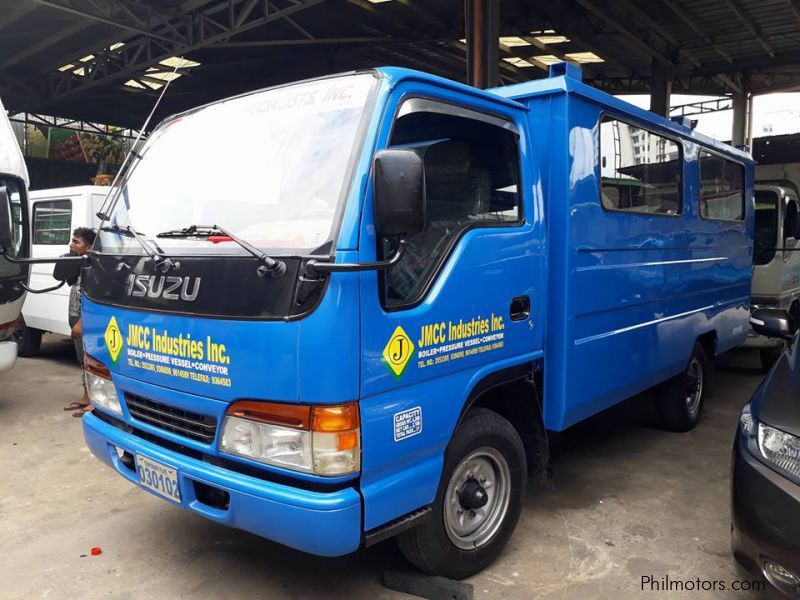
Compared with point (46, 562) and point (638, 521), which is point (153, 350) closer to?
point (46, 562)

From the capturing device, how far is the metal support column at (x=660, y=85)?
13.2m

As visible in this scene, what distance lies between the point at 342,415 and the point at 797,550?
1.67 meters

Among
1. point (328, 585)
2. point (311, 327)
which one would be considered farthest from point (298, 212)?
point (328, 585)

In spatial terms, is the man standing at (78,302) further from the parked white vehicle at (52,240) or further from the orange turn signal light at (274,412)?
the orange turn signal light at (274,412)

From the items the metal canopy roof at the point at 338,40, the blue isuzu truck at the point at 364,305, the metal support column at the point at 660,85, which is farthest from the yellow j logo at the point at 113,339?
the metal support column at the point at 660,85

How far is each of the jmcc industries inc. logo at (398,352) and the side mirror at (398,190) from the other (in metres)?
0.43

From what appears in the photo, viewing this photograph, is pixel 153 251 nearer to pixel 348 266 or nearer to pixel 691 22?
pixel 348 266

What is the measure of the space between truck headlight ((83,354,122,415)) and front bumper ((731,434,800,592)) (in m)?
2.71

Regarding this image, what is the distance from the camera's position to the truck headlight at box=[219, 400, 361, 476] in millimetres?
2178

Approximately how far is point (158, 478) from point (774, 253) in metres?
7.28

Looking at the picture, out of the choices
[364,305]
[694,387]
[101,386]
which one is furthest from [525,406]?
[694,387]

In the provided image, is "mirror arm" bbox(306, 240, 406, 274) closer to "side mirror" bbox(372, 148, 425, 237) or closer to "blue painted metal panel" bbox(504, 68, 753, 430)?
"side mirror" bbox(372, 148, 425, 237)

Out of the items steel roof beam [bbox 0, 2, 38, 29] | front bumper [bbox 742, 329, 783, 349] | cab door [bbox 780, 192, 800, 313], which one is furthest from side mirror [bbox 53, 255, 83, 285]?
steel roof beam [bbox 0, 2, 38, 29]

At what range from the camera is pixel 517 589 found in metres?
2.89
